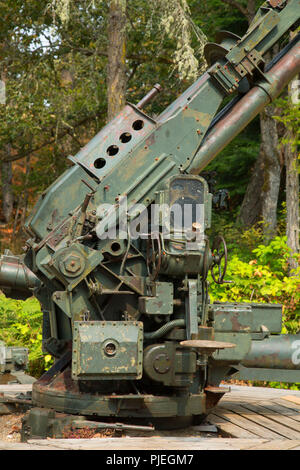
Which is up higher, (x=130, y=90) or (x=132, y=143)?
(x=130, y=90)

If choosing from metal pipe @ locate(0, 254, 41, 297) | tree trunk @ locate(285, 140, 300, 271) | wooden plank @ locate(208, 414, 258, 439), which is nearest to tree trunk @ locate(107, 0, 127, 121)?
tree trunk @ locate(285, 140, 300, 271)

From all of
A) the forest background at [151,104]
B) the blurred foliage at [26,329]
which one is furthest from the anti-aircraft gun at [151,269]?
the forest background at [151,104]

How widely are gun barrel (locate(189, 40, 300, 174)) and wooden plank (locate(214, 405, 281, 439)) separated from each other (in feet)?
8.12

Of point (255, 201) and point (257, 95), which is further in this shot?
point (255, 201)

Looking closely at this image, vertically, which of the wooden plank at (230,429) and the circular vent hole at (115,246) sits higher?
the circular vent hole at (115,246)

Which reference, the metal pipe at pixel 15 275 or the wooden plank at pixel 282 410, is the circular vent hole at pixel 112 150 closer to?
the metal pipe at pixel 15 275

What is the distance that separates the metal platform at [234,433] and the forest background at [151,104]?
114 inches

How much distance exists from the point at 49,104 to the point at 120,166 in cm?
889

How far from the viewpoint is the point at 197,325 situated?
5898 millimetres

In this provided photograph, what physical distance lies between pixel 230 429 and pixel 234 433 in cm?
14

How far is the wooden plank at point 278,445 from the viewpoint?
5.42 meters

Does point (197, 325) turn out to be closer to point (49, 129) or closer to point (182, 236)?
point (182, 236)

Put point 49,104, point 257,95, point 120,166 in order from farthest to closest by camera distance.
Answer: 1. point 49,104
2. point 257,95
3. point 120,166

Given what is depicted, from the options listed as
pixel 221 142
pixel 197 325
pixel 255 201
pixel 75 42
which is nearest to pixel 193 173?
pixel 221 142
